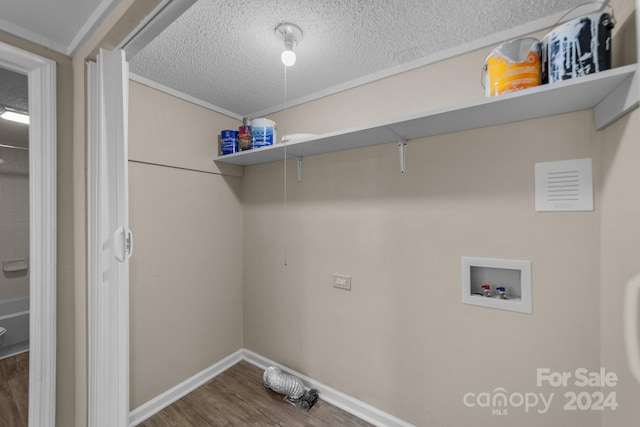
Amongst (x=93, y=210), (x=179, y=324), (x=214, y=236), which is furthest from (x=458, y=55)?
(x=179, y=324)

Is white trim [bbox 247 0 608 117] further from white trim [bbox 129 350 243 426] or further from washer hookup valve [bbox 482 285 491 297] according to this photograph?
white trim [bbox 129 350 243 426]

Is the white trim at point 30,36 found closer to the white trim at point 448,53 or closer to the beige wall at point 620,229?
the white trim at point 448,53

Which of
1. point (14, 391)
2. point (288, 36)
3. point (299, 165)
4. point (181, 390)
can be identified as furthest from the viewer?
point (299, 165)

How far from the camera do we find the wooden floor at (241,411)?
162 centimetres

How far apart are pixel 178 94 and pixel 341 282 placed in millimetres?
1836

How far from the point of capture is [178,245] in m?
1.87

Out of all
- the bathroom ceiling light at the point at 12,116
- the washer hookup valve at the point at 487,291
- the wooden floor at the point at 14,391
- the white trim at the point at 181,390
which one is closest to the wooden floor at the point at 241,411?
the white trim at the point at 181,390

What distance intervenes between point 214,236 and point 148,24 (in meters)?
1.61

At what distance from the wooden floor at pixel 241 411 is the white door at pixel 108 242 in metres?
0.95

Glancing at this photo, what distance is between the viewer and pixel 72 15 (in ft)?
2.92

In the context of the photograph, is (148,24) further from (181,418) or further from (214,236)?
(181,418)

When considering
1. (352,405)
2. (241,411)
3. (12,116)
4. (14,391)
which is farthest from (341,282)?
(12,116)

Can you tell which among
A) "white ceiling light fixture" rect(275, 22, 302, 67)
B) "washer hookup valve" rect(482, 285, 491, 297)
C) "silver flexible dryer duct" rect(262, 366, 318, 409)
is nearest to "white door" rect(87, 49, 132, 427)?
"white ceiling light fixture" rect(275, 22, 302, 67)

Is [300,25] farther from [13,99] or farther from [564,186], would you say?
[13,99]
